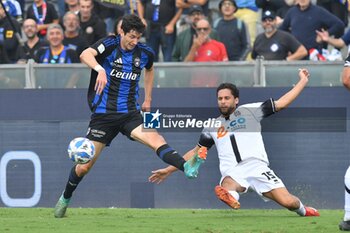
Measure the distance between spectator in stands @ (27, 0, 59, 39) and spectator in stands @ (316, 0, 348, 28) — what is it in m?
4.82

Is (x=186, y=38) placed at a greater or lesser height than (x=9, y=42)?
greater

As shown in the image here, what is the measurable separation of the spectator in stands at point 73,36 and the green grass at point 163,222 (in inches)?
151

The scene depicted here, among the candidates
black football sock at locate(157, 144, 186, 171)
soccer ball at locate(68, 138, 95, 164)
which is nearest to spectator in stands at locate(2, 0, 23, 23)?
soccer ball at locate(68, 138, 95, 164)

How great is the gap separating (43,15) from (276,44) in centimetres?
448

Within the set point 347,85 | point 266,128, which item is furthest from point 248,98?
point 347,85

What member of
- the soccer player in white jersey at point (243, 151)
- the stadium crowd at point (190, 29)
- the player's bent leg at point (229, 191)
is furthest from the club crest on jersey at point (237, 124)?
the stadium crowd at point (190, 29)

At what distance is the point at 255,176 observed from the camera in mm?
12383

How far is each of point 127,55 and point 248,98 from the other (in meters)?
3.55

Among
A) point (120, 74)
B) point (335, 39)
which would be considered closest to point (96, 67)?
point (120, 74)

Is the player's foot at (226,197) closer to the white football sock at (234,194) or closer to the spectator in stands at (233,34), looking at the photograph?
the white football sock at (234,194)

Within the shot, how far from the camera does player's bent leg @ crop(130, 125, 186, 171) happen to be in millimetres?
11445

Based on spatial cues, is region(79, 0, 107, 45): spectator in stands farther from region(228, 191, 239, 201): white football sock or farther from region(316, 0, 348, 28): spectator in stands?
region(228, 191, 239, 201): white football sock

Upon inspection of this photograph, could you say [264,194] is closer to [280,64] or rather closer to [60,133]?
[280,64]

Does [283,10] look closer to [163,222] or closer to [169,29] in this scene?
[169,29]
